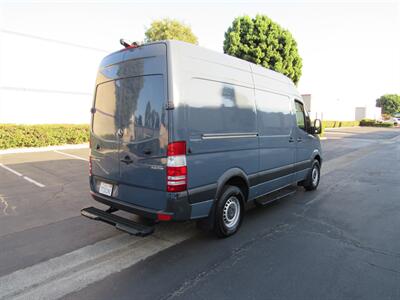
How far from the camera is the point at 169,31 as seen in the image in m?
23.3

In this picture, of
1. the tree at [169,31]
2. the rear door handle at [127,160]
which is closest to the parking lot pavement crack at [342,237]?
the rear door handle at [127,160]

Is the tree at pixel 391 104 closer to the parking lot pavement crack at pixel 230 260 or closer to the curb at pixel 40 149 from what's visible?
the curb at pixel 40 149

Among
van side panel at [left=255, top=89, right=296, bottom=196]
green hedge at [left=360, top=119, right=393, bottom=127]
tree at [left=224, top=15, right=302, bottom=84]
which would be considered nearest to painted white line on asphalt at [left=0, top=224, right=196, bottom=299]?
van side panel at [left=255, top=89, right=296, bottom=196]

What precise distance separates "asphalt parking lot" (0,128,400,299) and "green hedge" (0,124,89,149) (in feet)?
24.4

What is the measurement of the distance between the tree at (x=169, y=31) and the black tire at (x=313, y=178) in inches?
754

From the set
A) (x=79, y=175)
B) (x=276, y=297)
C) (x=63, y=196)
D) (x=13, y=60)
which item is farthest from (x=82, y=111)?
(x=276, y=297)

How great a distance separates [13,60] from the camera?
14.5 m

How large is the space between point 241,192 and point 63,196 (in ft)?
13.4

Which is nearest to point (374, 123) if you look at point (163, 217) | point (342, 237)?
point (342, 237)

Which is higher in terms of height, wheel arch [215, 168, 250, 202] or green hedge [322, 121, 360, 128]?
green hedge [322, 121, 360, 128]

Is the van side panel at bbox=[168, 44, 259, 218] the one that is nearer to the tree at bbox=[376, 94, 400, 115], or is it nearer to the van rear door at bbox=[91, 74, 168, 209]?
the van rear door at bbox=[91, 74, 168, 209]

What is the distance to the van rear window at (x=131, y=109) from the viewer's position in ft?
11.1

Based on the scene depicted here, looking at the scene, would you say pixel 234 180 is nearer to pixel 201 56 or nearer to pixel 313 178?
pixel 201 56

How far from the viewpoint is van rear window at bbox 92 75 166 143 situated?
338 centimetres
